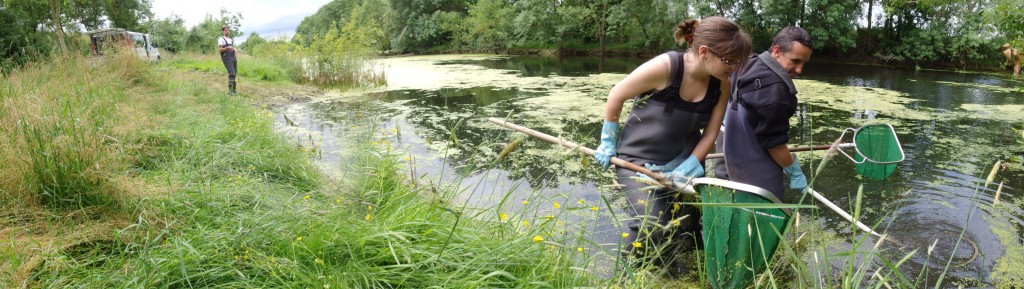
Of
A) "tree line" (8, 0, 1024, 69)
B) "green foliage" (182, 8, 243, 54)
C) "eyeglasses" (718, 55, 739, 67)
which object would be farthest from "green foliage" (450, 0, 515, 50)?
"eyeglasses" (718, 55, 739, 67)

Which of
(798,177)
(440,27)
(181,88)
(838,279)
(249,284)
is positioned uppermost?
(440,27)

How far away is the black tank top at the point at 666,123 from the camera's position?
6.85 ft

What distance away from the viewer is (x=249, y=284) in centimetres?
160

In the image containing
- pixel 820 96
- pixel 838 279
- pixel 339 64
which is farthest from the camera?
pixel 339 64

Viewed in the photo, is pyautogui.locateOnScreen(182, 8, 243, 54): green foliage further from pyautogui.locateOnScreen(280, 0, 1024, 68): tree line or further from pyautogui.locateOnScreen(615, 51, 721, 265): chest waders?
pyautogui.locateOnScreen(615, 51, 721, 265): chest waders

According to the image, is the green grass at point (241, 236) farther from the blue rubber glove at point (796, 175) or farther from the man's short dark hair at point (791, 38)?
the man's short dark hair at point (791, 38)

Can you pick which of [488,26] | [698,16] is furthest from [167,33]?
[698,16]

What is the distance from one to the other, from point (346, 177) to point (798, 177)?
2203 millimetres

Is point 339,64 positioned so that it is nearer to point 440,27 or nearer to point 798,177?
point 798,177

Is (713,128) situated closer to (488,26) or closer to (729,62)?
(729,62)

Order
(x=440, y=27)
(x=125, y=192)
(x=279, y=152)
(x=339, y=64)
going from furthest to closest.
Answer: (x=440, y=27) < (x=339, y=64) < (x=279, y=152) < (x=125, y=192)

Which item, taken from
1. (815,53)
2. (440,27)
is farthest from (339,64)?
(440,27)

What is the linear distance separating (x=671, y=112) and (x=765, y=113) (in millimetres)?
334

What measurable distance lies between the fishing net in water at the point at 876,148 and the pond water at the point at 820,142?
35 centimetres
